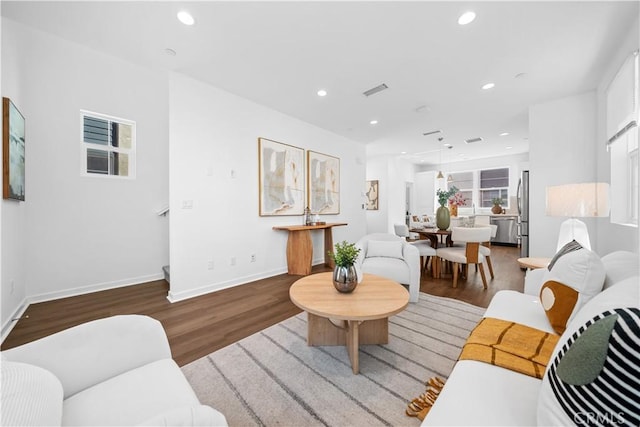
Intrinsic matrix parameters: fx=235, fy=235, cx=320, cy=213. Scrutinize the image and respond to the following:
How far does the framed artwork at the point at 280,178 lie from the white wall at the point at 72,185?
5.63ft

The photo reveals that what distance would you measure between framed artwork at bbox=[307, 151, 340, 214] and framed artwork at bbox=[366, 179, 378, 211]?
278 cm

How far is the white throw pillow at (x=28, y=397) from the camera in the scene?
0.56 metres

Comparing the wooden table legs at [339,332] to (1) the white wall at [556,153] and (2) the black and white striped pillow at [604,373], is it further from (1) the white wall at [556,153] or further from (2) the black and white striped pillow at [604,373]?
(1) the white wall at [556,153]

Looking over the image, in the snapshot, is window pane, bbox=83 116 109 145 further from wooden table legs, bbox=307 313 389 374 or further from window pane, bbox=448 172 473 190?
window pane, bbox=448 172 473 190

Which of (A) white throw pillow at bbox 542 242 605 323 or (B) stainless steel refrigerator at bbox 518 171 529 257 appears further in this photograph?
(B) stainless steel refrigerator at bbox 518 171 529 257

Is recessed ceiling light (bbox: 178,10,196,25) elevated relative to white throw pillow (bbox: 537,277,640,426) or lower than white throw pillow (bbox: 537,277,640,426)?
elevated

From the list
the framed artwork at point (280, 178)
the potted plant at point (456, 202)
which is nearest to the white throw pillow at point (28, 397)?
the framed artwork at point (280, 178)

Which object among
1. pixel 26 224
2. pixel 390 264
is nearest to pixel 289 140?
pixel 390 264

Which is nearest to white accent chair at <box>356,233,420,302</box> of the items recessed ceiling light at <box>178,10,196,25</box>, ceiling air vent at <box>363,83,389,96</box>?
ceiling air vent at <box>363,83,389,96</box>

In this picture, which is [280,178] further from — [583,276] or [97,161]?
[583,276]

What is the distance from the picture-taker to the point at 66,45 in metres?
2.68

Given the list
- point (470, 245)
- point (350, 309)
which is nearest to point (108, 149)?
point (350, 309)

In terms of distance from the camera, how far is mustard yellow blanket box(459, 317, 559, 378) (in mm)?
1003

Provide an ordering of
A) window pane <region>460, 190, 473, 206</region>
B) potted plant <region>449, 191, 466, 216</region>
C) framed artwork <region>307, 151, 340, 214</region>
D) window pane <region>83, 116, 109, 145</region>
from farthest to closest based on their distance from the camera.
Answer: window pane <region>460, 190, 473, 206</region>
potted plant <region>449, 191, 466, 216</region>
framed artwork <region>307, 151, 340, 214</region>
window pane <region>83, 116, 109, 145</region>
